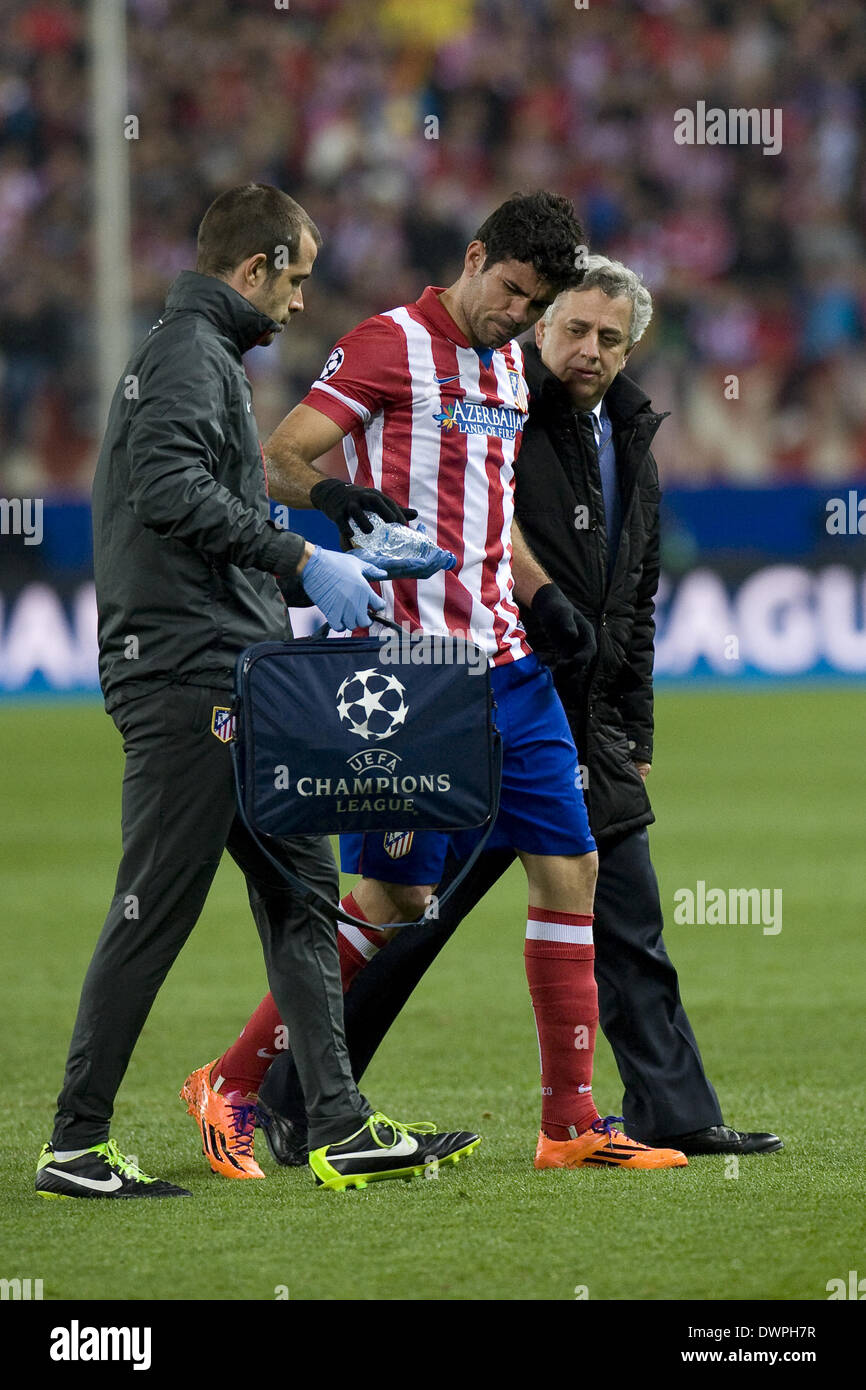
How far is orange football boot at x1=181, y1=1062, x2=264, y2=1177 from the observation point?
14.5 ft

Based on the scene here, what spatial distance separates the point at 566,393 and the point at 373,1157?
1.78 metres

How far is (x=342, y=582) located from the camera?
4016 mm

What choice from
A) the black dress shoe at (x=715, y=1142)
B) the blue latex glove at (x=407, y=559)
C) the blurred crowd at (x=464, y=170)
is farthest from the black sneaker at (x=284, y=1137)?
the blurred crowd at (x=464, y=170)

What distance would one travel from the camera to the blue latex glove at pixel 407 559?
4059mm

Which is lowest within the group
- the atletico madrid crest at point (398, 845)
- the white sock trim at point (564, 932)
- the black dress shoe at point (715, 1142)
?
the black dress shoe at point (715, 1142)

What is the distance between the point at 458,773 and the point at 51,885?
5131mm

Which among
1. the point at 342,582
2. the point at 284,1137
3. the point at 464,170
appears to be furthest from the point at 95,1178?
the point at 464,170

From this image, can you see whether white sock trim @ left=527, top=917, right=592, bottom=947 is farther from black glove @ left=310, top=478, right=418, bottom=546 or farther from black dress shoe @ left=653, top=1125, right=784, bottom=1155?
black glove @ left=310, top=478, right=418, bottom=546

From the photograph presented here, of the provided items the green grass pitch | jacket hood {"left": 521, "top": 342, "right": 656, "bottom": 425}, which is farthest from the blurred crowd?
jacket hood {"left": 521, "top": 342, "right": 656, "bottom": 425}

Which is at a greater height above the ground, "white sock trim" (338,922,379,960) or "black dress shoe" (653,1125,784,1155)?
"white sock trim" (338,922,379,960)

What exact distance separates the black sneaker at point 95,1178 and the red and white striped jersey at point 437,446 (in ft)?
4.18

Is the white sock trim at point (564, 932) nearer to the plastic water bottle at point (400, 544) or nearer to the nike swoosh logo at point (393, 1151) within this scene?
the nike swoosh logo at point (393, 1151)
